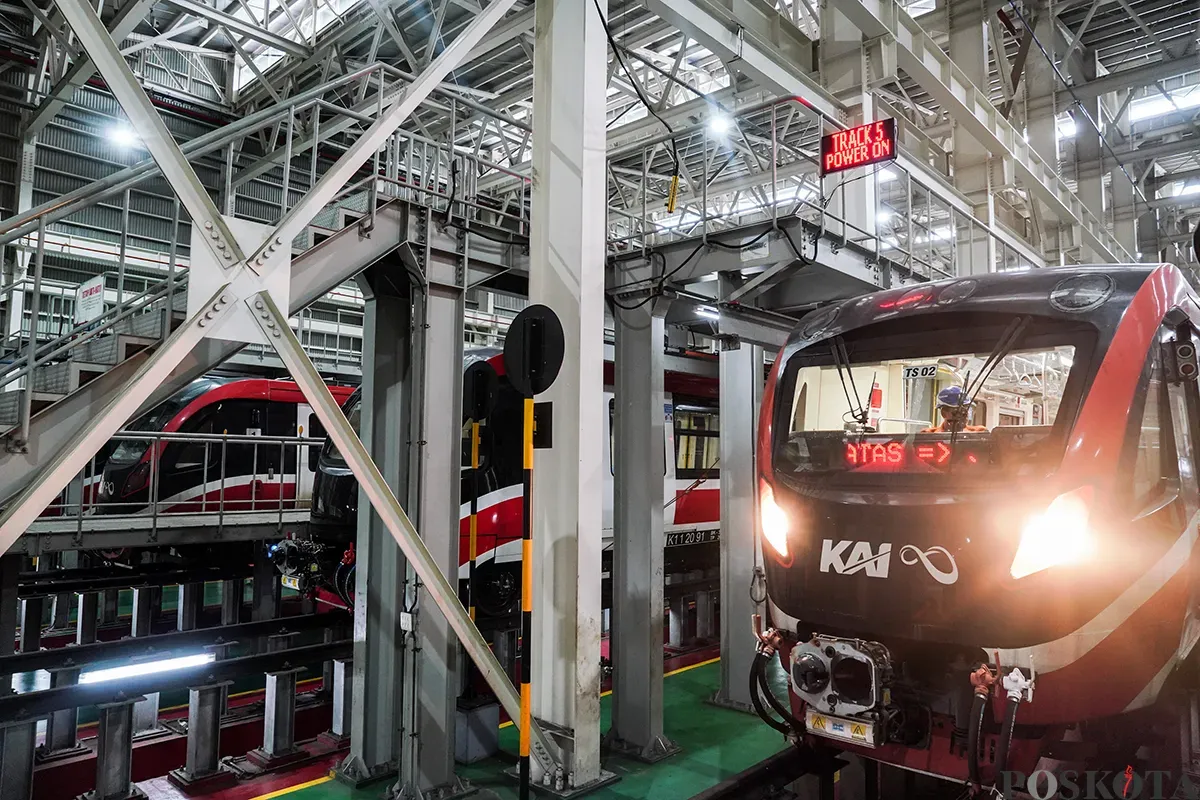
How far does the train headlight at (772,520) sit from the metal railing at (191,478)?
5.92 meters

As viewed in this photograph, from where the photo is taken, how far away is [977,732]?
3.01 metres

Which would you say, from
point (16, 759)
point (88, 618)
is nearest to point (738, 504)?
point (16, 759)

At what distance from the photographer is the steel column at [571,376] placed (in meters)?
4.60

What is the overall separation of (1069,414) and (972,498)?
1.61 feet

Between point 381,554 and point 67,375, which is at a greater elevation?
point 67,375

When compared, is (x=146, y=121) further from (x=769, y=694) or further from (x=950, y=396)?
(x=950, y=396)

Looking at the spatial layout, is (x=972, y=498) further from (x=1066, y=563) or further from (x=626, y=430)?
(x=626, y=430)

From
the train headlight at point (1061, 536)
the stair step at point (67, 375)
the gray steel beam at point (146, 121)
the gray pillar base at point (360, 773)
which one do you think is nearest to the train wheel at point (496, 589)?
the gray pillar base at point (360, 773)

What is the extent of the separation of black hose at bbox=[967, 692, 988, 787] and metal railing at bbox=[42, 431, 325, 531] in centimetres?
710

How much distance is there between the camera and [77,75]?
11555 mm

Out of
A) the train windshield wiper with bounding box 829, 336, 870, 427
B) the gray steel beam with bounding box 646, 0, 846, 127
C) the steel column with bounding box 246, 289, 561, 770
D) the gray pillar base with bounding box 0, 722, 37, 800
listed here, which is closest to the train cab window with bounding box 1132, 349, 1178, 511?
the train windshield wiper with bounding box 829, 336, 870, 427

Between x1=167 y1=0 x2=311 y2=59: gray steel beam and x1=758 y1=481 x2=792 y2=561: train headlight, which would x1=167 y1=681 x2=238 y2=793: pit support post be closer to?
x1=758 y1=481 x2=792 y2=561: train headlight

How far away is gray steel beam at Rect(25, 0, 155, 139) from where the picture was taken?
31.0ft

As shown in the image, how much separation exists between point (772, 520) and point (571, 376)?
1.45 metres
